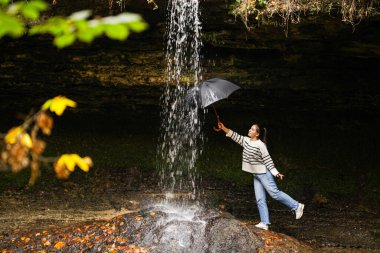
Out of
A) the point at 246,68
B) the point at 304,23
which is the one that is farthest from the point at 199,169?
the point at 304,23

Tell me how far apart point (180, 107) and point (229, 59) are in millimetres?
979

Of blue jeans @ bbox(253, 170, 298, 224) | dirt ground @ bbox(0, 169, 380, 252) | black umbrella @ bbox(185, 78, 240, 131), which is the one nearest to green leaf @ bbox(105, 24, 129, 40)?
black umbrella @ bbox(185, 78, 240, 131)

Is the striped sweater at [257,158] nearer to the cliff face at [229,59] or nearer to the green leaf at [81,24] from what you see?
the cliff face at [229,59]

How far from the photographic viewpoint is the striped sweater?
Result: 16.5 feet

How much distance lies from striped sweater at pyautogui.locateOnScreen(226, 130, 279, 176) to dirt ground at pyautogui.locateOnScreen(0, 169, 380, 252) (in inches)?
55.2

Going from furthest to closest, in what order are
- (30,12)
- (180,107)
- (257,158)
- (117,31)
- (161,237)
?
(180,107) < (257,158) < (161,237) < (30,12) < (117,31)

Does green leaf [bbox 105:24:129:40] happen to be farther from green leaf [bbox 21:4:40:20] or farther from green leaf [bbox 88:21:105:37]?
green leaf [bbox 21:4:40:20]

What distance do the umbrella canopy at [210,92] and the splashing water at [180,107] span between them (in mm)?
250

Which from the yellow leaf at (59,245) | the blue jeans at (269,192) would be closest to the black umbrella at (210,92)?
the blue jeans at (269,192)

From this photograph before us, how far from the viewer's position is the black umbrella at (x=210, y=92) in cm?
477

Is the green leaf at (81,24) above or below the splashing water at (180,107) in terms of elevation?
above

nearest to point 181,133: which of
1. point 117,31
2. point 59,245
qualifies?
point 59,245

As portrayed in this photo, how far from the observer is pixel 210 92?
15.8ft

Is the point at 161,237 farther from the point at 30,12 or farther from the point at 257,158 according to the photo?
the point at 30,12
